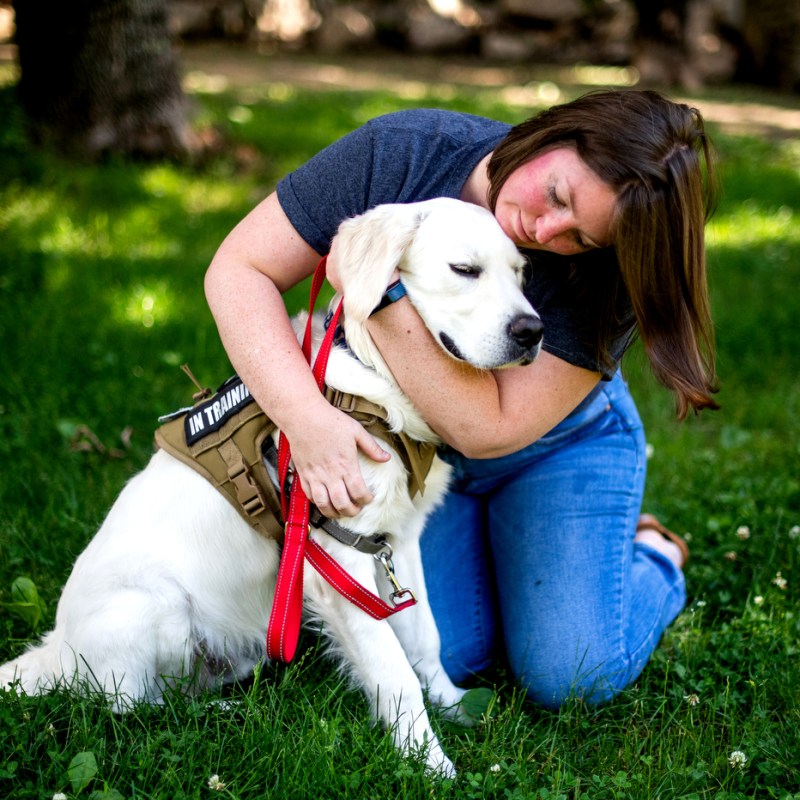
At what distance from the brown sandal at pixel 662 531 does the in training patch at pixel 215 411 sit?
58.5 inches

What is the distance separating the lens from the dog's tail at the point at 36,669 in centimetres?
226

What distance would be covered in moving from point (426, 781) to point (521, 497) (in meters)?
1.03

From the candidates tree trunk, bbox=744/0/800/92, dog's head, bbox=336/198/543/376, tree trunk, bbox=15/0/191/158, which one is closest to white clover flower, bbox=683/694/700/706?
dog's head, bbox=336/198/543/376

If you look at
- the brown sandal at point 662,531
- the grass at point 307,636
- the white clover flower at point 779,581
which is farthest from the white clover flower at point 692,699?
the brown sandal at point 662,531

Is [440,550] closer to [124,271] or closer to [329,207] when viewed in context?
[329,207]

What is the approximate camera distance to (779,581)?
2809mm

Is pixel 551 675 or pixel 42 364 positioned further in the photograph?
pixel 42 364

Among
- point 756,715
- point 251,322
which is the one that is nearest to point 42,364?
point 251,322

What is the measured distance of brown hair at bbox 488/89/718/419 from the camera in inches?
84.2

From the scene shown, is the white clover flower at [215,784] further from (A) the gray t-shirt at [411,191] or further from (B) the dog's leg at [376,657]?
(A) the gray t-shirt at [411,191]

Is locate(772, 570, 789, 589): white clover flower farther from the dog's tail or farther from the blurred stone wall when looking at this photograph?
the blurred stone wall

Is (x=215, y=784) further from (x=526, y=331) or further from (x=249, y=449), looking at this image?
(x=526, y=331)

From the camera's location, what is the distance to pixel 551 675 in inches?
102

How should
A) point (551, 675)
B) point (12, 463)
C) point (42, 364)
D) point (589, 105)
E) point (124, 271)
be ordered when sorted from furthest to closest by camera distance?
point (124, 271), point (42, 364), point (12, 463), point (551, 675), point (589, 105)
